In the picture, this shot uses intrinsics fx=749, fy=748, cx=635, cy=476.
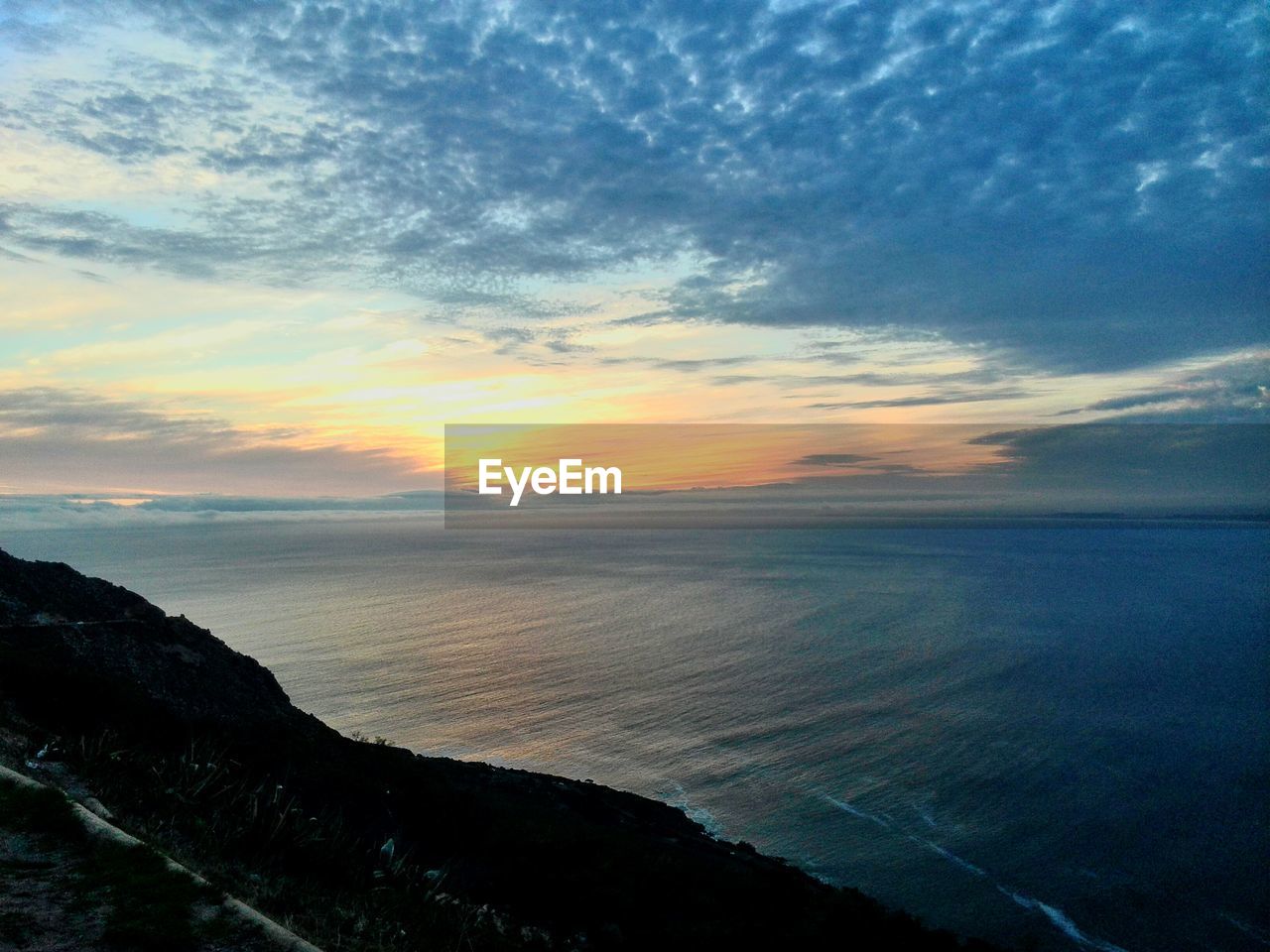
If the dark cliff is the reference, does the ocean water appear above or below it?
below

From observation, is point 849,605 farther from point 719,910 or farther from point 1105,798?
point 719,910

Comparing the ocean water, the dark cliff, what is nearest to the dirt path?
the dark cliff

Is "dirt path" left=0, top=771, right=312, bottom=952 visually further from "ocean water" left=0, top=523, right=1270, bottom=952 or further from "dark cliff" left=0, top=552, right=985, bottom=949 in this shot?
"ocean water" left=0, top=523, right=1270, bottom=952

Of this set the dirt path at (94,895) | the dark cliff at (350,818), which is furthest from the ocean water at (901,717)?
the dirt path at (94,895)

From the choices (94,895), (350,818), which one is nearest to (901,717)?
(350,818)

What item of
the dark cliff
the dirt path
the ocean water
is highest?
the dirt path

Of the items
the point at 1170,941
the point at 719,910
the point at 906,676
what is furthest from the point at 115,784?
the point at 906,676

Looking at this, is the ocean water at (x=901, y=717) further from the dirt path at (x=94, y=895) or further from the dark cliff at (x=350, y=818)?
the dirt path at (x=94, y=895)

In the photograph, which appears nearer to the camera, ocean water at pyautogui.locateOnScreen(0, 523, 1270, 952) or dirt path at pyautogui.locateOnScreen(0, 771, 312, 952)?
dirt path at pyautogui.locateOnScreen(0, 771, 312, 952)
